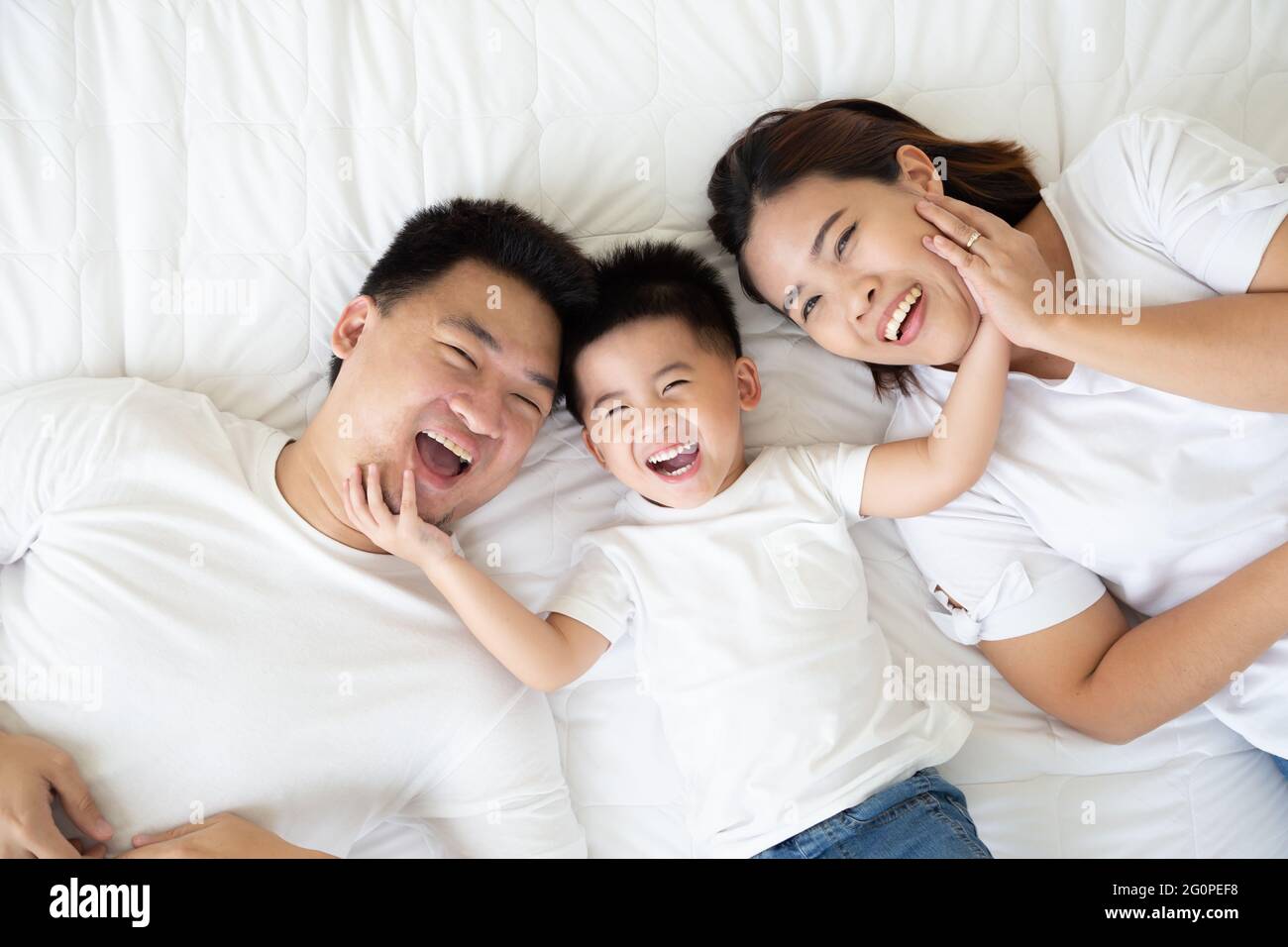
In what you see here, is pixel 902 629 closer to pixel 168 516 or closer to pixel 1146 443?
pixel 1146 443

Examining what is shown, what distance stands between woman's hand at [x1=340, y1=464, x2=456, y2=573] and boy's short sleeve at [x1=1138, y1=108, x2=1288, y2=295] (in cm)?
124

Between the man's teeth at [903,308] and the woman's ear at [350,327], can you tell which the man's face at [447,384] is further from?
the man's teeth at [903,308]

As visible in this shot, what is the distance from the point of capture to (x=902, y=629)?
5.48ft

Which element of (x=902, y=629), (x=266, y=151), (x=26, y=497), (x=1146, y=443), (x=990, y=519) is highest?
(x=266, y=151)

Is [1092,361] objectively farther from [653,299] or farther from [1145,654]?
[653,299]

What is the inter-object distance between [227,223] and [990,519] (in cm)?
145

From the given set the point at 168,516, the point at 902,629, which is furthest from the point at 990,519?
the point at 168,516

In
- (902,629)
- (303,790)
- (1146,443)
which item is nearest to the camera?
(303,790)

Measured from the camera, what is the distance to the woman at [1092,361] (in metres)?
1.43

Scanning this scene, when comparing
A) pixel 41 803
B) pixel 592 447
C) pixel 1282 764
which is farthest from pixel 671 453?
pixel 1282 764

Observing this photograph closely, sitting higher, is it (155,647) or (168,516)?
(168,516)

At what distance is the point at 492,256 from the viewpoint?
5.11 ft

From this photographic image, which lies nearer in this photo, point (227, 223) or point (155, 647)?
point (155, 647)

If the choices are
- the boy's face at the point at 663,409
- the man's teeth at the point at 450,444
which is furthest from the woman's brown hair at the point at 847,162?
the man's teeth at the point at 450,444
